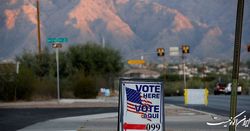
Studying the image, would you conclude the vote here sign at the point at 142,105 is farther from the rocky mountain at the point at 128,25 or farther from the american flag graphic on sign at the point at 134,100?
the rocky mountain at the point at 128,25

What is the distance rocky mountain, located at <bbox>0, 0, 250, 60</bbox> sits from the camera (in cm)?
9050

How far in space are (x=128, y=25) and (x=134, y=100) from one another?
103m

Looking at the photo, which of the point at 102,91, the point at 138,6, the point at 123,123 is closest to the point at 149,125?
the point at 123,123

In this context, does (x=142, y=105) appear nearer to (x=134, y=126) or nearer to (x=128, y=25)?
(x=134, y=126)

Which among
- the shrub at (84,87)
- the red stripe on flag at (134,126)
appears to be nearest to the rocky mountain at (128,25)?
the shrub at (84,87)

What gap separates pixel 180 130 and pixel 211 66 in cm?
14807

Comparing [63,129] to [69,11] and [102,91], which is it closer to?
[102,91]

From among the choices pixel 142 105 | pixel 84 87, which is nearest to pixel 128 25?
pixel 84 87

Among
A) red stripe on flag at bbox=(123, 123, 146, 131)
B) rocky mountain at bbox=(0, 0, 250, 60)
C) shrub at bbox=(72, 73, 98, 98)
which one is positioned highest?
rocky mountain at bbox=(0, 0, 250, 60)

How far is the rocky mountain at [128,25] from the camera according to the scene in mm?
90500

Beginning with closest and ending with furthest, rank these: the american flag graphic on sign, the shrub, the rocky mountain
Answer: the american flag graphic on sign → the shrub → the rocky mountain

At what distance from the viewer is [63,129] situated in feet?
62.7

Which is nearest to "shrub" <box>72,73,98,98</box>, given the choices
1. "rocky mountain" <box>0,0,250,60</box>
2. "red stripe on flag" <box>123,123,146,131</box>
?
"rocky mountain" <box>0,0,250,60</box>

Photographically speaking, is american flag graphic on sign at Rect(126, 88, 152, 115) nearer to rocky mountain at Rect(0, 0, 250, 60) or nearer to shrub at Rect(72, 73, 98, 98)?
shrub at Rect(72, 73, 98, 98)
